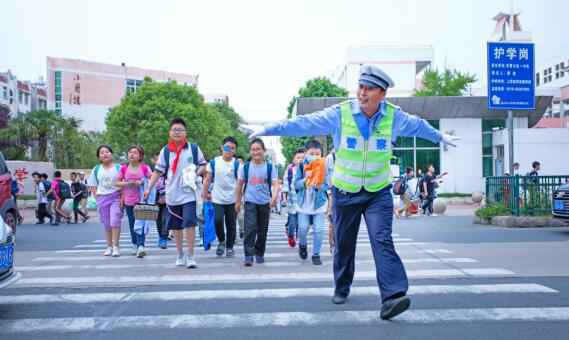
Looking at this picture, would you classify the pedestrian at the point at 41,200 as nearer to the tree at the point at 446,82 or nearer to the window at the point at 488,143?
the window at the point at 488,143

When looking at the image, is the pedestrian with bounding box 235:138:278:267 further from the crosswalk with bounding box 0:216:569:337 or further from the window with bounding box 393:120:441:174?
the window with bounding box 393:120:441:174

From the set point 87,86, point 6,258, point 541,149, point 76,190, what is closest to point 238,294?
point 6,258

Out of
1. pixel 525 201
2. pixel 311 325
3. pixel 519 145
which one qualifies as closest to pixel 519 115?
pixel 519 145

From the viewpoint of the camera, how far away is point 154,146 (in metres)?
47.9

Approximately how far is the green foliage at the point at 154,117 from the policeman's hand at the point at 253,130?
4231 centimetres

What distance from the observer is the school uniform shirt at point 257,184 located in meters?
8.66

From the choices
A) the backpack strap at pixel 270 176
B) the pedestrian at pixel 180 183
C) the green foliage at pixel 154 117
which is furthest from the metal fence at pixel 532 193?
the green foliage at pixel 154 117

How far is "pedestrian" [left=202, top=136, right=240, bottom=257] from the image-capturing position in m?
9.20

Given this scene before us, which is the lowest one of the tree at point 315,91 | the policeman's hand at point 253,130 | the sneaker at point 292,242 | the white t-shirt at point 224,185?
the sneaker at point 292,242

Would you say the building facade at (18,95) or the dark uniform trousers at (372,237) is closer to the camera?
the dark uniform trousers at (372,237)

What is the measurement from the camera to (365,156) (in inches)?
201

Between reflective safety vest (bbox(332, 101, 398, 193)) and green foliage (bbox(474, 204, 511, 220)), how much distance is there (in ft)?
36.7

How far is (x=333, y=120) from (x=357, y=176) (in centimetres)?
54

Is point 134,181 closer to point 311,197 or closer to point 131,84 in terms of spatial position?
point 311,197
